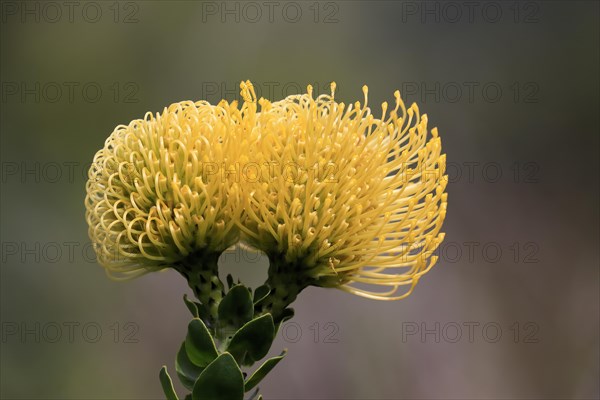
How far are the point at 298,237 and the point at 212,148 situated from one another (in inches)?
9.9

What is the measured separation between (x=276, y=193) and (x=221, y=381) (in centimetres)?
39

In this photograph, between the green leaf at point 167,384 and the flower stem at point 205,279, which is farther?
the flower stem at point 205,279

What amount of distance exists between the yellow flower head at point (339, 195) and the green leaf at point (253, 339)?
0.42 ft

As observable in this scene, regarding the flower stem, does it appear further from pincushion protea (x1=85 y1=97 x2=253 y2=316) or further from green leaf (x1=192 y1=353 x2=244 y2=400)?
green leaf (x1=192 y1=353 x2=244 y2=400)

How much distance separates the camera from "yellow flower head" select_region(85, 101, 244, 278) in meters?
1.79

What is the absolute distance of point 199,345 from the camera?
1.79 metres

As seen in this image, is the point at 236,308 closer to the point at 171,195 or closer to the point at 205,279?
the point at 205,279

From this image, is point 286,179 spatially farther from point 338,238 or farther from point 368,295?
point 368,295

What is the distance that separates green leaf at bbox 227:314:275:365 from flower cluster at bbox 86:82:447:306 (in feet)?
0.36

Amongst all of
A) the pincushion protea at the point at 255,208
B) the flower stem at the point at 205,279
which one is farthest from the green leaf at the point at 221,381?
the flower stem at the point at 205,279

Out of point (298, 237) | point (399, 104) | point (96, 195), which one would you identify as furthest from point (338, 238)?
point (96, 195)

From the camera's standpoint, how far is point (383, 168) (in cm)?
188

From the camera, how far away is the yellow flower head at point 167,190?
5.89 ft

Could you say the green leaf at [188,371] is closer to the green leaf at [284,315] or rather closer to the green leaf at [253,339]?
the green leaf at [253,339]
